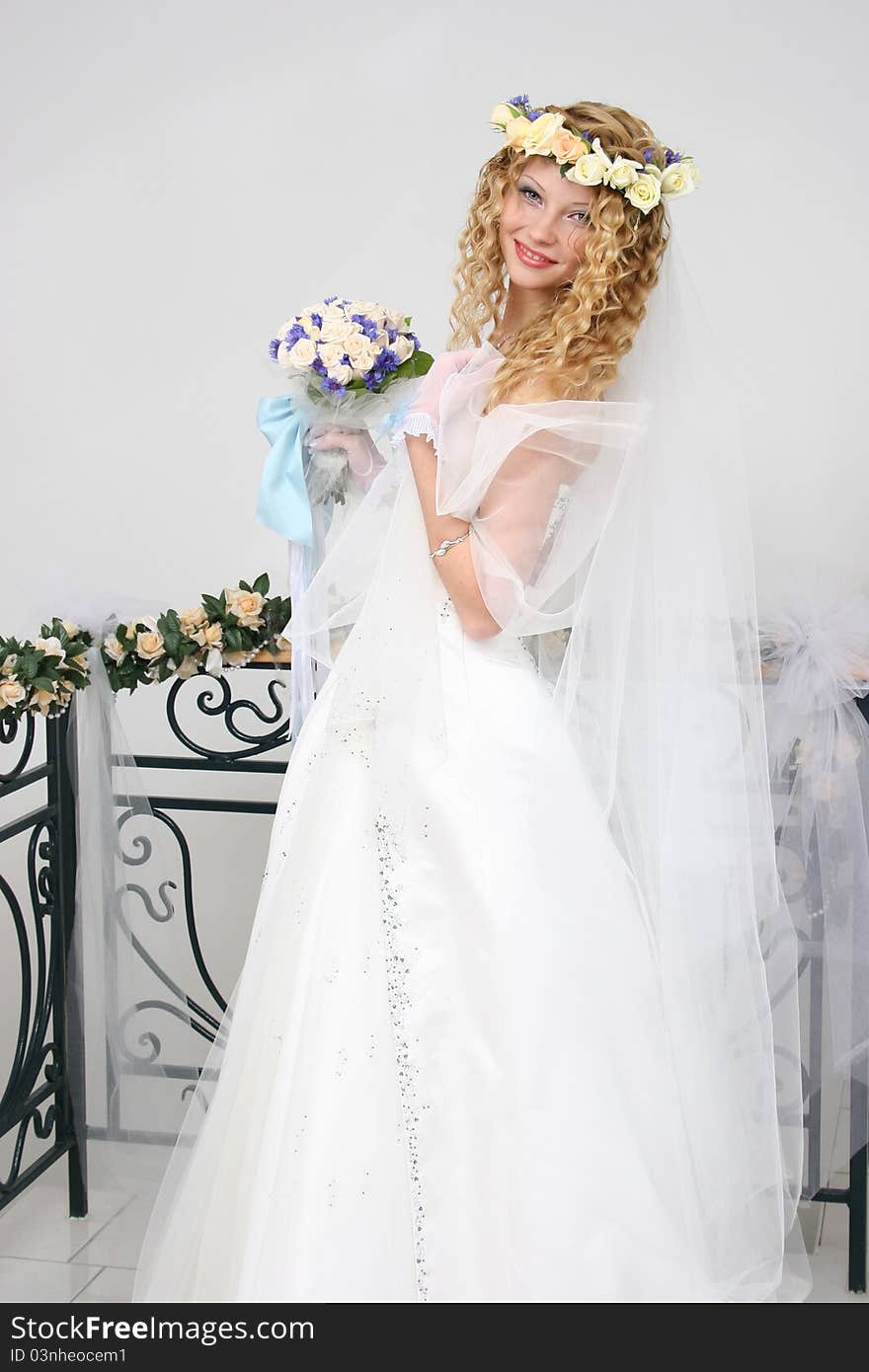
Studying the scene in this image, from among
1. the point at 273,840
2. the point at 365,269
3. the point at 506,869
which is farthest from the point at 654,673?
the point at 365,269

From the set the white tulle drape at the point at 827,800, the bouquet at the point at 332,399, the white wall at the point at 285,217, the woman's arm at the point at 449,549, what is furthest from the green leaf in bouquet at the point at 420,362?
the white wall at the point at 285,217

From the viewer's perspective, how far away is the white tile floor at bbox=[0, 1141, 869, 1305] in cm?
234

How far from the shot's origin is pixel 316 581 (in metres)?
1.94

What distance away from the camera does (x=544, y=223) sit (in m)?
1.88

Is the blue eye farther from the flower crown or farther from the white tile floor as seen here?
the white tile floor

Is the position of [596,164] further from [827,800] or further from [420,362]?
[827,800]

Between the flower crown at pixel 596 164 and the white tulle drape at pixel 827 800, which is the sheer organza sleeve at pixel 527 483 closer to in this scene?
the flower crown at pixel 596 164

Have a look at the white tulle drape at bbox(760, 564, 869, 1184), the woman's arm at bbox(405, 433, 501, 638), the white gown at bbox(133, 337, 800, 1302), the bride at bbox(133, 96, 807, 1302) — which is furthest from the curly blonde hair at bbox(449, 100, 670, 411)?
the white tulle drape at bbox(760, 564, 869, 1184)

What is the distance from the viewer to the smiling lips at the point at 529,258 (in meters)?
1.91

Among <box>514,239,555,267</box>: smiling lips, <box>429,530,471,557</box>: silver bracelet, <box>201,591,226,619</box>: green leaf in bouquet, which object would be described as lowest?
<box>201,591,226,619</box>: green leaf in bouquet

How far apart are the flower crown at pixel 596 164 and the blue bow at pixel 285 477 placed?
22.0 inches

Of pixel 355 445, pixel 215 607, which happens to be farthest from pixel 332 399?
pixel 215 607

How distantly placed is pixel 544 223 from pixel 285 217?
176 cm
